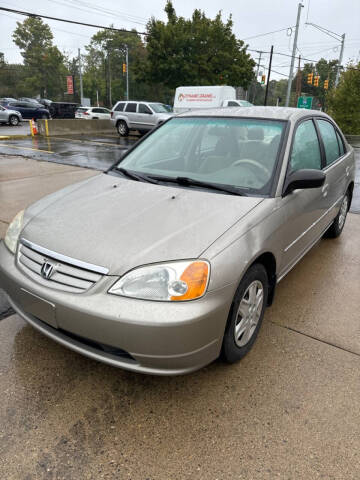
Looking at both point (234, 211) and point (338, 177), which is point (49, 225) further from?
point (338, 177)

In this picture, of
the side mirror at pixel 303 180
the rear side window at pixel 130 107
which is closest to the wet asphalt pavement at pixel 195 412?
the side mirror at pixel 303 180

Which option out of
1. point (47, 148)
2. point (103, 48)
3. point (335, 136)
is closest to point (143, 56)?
point (103, 48)

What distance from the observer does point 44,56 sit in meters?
73.6

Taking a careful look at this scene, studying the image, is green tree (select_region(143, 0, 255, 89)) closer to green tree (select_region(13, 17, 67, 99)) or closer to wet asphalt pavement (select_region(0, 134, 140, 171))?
wet asphalt pavement (select_region(0, 134, 140, 171))

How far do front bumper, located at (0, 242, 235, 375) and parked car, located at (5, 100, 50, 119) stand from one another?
100 feet

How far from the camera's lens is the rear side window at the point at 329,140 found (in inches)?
146

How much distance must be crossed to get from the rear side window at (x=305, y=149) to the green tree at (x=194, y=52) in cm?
2868

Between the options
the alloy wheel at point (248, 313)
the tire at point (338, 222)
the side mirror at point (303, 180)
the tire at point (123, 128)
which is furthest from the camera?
the tire at point (123, 128)

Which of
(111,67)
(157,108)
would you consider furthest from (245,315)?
(111,67)

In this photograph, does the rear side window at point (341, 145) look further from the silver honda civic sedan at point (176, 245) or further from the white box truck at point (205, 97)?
the white box truck at point (205, 97)

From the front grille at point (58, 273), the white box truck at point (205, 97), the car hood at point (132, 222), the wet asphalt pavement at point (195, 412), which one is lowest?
the wet asphalt pavement at point (195, 412)

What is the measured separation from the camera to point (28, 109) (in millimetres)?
28656

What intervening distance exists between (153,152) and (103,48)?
8779cm

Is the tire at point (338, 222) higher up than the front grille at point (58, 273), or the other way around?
the front grille at point (58, 273)
